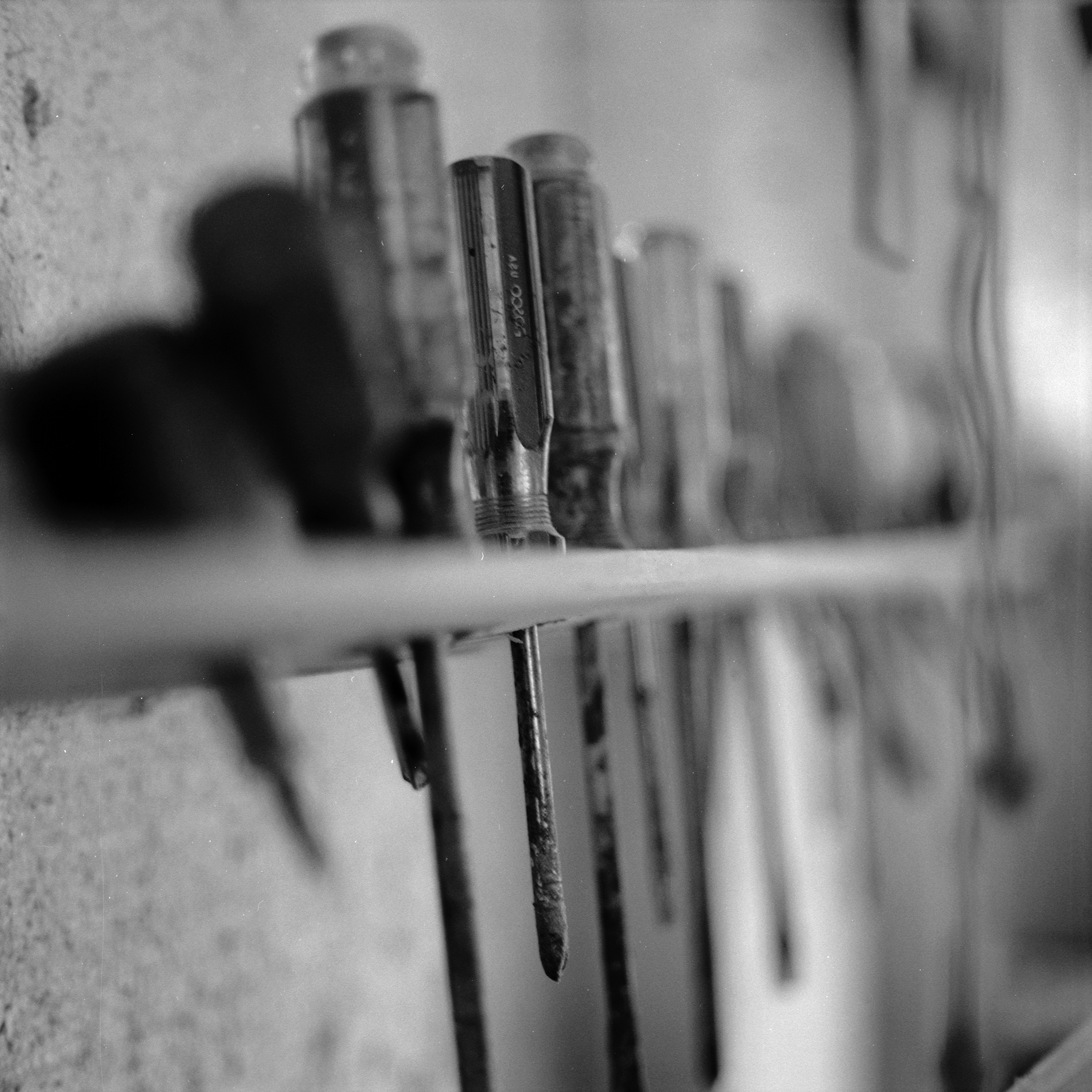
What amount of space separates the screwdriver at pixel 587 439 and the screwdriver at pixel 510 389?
51mm

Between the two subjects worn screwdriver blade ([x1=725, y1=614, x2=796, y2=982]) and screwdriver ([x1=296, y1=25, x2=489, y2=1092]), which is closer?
screwdriver ([x1=296, y1=25, x2=489, y2=1092])

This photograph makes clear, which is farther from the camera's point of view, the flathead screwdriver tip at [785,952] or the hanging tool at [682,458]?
the flathead screwdriver tip at [785,952]

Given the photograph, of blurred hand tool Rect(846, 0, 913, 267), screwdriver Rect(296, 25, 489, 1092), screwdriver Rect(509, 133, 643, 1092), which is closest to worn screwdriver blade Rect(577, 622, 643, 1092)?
screwdriver Rect(509, 133, 643, 1092)

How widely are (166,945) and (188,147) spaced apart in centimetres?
41

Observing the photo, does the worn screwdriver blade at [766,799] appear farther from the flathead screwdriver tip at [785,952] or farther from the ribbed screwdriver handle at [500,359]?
the ribbed screwdriver handle at [500,359]

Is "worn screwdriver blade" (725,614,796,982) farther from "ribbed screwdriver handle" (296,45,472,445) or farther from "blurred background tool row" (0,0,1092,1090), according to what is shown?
"ribbed screwdriver handle" (296,45,472,445)

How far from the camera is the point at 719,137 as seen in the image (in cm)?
109

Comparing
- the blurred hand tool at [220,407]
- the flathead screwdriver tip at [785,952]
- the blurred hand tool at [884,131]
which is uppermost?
the blurred hand tool at [884,131]

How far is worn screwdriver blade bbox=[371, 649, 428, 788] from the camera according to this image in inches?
19.4

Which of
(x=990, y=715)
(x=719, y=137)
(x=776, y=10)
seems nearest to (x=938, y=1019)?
(x=990, y=715)

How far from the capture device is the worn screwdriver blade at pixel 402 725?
0.49 metres

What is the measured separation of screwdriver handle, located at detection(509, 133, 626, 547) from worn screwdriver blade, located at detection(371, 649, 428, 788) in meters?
0.12

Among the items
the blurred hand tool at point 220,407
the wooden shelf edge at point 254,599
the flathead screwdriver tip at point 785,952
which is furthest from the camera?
the flathead screwdriver tip at point 785,952

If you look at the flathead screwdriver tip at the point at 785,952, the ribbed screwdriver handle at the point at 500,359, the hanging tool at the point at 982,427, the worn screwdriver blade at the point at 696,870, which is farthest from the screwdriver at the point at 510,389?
the hanging tool at the point at 982,427
